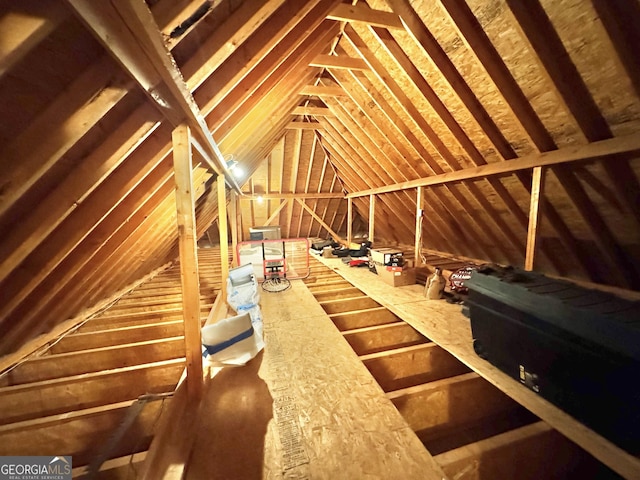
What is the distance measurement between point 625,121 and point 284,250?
382cm

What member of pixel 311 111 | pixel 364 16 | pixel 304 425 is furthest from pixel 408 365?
pixel 311 111

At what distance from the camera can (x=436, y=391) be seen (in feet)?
5.49

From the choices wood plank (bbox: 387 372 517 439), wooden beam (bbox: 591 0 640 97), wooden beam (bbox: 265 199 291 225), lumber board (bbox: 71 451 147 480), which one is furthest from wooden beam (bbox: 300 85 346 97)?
wooden beam (bbox: 265 199 291 225)

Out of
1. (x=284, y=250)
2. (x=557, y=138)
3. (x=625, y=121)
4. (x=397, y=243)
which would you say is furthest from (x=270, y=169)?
(x=625, y=121)

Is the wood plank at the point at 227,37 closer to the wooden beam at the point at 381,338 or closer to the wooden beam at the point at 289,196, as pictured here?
the wooden beam at the point at 381,338

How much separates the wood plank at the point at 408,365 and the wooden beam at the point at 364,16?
9.64 ft

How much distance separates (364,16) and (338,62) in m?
0.72

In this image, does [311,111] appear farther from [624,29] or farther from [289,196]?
[624,29]

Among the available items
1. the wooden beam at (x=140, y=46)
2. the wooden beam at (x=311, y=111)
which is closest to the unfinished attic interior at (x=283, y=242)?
the wooden beam at (x=140, y=46)

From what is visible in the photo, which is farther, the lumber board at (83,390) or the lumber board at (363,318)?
the lumber board at (363,318)

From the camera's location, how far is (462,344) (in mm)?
2064

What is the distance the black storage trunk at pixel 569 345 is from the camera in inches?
→ 43.1

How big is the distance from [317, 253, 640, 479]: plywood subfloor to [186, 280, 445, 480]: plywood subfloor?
2.43 ft

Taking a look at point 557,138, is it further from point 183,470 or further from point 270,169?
point 270,169
